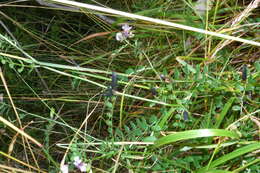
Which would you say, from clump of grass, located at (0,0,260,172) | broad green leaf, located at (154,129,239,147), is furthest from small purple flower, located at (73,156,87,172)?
broad green leaf, located at (154,129,239,147)

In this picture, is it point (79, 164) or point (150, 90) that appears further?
point (150, 90)

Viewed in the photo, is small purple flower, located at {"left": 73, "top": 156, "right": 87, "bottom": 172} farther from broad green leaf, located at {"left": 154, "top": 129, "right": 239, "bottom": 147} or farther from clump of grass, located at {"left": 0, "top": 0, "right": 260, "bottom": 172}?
broad green leaf, located at {"left": 154, "top": 129, "right": 239, "bottom": 147}

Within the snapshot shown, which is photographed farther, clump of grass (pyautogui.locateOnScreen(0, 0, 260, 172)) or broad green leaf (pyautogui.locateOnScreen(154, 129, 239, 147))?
clump of grass (pyautogui.locateOnScreen(0, 0, 260, 172))

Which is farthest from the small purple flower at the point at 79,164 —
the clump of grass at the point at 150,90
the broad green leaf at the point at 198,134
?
the broad green leaf at the point at 198,134

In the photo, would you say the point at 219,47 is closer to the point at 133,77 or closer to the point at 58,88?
the point at 133,77

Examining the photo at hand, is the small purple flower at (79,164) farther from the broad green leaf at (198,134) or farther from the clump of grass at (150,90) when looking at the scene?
the broad green leaf at (198,134)

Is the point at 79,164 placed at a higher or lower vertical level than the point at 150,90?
lower

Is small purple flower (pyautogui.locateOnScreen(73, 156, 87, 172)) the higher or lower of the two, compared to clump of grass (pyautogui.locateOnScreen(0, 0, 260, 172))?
lower

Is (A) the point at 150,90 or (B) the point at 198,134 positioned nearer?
(B) the point at 198,134

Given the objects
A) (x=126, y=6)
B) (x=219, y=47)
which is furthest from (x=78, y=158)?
(x=126, y=6)
